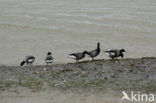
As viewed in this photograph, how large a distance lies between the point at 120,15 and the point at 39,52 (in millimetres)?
15913

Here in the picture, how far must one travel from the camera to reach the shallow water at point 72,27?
26.0 m

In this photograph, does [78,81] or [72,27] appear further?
[72,27]

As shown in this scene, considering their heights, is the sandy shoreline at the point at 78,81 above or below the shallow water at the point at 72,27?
below

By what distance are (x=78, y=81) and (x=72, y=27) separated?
21912 millimetres

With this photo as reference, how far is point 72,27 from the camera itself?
3422 centimetres

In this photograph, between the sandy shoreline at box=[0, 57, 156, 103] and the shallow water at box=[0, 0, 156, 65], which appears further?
the shallow water at box=[0, 0, 156, 65]

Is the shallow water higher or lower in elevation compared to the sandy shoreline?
higher

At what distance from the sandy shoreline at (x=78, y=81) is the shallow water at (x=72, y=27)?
7.20 meters

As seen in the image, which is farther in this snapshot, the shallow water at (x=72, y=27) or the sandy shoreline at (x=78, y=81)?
the shallow water at (x=72, y=27)

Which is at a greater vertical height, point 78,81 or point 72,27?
point 72,27

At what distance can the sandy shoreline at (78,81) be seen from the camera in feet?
35.6

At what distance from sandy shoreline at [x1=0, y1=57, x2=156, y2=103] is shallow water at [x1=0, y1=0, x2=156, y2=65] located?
7202 millimetres

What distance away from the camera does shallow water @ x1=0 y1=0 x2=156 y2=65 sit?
85.1 ft

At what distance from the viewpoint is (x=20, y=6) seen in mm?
46094
